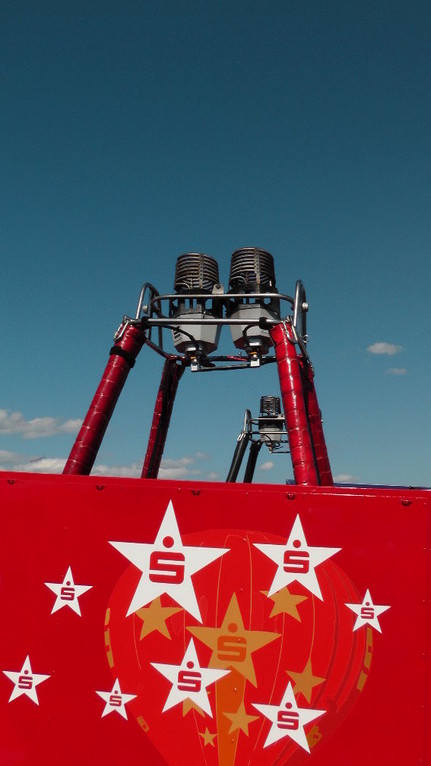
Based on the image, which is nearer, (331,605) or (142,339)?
(331,605)

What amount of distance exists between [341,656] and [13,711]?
8.28 feet

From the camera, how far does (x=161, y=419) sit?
26.2 ft

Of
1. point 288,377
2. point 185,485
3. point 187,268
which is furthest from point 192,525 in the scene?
point 187,268

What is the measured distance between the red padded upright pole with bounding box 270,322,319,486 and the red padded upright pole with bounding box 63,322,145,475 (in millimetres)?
1503

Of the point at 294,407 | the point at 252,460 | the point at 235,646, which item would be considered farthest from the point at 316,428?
the point at 252,460

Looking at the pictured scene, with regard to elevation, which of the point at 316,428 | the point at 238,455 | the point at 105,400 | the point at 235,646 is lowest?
the point at 235,646

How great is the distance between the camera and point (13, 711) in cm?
438

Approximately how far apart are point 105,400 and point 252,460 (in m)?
8.40

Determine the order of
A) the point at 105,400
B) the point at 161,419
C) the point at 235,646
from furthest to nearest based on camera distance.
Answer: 1. the point at 161,419
2. the point at 105,400
3. the point at 235,646

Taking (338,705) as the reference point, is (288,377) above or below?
above

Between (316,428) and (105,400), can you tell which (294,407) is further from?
(105,400)

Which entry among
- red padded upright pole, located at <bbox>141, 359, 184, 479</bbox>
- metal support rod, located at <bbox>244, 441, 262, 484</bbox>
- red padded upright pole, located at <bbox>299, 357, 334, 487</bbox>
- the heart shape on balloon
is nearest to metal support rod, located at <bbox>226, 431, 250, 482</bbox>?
metal support rod, located at <bbox>244, 441, 262, 484</bbox>

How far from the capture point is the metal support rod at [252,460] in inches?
529

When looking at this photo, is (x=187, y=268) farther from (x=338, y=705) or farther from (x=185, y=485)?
(x=338, y=705)
